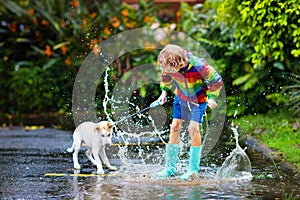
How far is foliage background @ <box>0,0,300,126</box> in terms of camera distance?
11.1 meters

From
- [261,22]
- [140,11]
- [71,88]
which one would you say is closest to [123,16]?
[140,11]

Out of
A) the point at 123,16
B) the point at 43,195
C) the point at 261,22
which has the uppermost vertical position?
the point at 123,16

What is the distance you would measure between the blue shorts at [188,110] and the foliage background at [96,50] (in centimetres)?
309

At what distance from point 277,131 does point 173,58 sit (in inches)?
148

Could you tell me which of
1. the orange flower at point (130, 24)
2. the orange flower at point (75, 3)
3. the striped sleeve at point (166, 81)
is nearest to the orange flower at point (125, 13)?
the orange flower at point (130, 24)

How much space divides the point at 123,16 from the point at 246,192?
8937 millimetres

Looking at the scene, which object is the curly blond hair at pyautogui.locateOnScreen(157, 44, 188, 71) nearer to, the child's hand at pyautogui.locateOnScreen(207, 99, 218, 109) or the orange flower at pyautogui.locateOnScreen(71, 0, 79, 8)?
the child's hand at pyautogui.locateOnScreen(207, 99, 218, 109)

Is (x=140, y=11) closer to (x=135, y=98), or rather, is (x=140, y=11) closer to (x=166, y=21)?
(x=166, y=21)

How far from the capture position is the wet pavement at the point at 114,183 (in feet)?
18.7

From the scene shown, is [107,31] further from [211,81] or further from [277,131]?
[211,81]

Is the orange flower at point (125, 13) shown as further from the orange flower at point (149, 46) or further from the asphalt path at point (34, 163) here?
the asphalt path at point (34, 163)

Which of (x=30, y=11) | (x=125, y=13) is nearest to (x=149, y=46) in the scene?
(x=125, y=13)

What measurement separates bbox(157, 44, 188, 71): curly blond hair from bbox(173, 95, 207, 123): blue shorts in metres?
0.42

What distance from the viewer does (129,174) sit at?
686cm
